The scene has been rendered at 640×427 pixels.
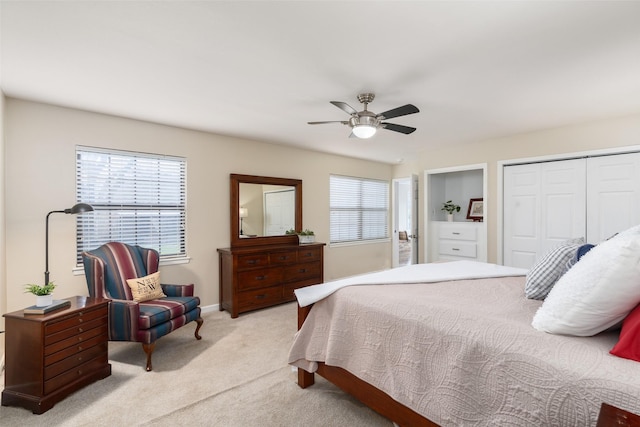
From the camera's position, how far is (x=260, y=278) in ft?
13.8

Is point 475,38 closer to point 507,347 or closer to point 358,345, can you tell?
point 507,347

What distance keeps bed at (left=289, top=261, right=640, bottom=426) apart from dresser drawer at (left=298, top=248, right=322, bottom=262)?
7.55ft

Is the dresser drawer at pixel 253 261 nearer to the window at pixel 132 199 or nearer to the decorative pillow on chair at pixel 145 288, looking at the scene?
the window at pixel 132 199

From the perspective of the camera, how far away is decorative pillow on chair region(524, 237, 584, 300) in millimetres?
1859

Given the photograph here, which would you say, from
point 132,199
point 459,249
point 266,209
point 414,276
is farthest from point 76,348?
point 459,249

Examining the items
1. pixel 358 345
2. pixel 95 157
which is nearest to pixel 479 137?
pixel 358 345

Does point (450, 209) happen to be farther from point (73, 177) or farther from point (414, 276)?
point (73, 177)

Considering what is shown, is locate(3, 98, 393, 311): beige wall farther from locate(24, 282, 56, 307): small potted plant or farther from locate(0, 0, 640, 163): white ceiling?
locate(24, 282, 56, 307): small potted plant

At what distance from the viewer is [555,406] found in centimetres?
114

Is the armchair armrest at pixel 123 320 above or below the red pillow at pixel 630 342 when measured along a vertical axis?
below

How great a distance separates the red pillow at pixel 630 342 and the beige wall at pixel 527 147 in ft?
11.4

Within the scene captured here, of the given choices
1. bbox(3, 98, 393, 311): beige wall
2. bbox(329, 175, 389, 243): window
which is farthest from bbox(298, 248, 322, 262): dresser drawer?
bbox(329, 175, 389, 243): window

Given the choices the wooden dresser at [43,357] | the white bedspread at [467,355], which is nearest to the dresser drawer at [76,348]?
the wooden dresser at [43,357]

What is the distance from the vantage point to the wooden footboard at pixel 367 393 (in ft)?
5.46
